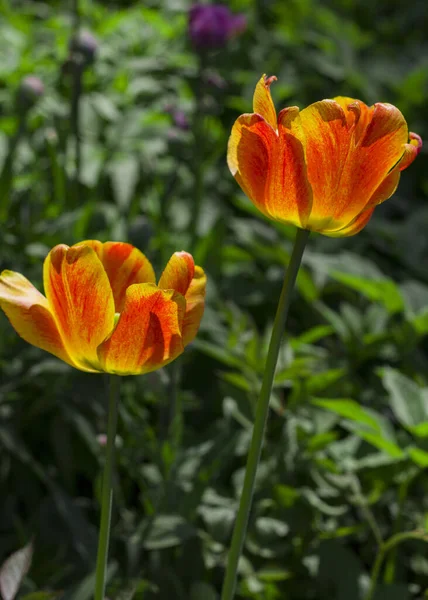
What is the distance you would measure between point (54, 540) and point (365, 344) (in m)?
0.64

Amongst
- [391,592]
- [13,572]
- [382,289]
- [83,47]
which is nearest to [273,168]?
[13,572]

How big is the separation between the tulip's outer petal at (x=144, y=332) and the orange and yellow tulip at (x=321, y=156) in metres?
0.13

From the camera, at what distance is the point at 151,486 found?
58.9 inches

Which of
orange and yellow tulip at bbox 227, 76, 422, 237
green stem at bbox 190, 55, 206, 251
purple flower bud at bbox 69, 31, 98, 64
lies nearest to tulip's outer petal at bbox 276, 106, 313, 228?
orange and yellow tulip at bbox 227, 76, 422, 237

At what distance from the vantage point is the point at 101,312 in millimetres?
767

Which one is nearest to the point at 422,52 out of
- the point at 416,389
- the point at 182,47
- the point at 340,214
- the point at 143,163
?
the point at 182,47

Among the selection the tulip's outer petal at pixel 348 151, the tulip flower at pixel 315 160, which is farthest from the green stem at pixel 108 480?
the tulip's outer petal at pixel 348 151

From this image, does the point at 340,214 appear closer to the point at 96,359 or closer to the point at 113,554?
the point at 96,359

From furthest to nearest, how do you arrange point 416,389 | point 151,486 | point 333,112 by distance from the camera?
point 151,486
point 416,389
point 333,112

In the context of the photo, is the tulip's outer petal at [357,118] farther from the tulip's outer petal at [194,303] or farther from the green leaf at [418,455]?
the green leaf at [418,455]

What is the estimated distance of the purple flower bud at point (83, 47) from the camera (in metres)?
1.76

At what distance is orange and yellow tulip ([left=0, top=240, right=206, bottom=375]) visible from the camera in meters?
0.75

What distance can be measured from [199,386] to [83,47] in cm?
69

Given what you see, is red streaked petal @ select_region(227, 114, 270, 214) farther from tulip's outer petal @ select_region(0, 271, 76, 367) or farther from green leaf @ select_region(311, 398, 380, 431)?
green leaf @ select_region(311, 398, 380, 431)
